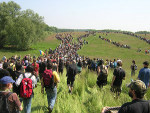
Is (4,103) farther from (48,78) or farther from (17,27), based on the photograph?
(17,27)

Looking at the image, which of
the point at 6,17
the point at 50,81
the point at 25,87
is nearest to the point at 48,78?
the point at 50,81

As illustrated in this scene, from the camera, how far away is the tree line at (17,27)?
4109 cm

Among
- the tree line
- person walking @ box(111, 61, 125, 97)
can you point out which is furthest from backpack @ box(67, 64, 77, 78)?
the tree line

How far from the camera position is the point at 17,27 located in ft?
135

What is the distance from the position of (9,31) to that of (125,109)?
148 ft

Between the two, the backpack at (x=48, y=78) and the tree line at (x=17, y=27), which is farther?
the tree line at (x=17, y=27)

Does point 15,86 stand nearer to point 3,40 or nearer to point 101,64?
point 101,64

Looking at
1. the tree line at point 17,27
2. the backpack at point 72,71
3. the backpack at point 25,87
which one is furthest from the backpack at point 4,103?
the tree line at point 17,27

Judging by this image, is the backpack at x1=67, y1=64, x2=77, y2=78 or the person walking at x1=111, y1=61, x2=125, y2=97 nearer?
the person walking at x1=111, y1=61, x2=125, y2=97

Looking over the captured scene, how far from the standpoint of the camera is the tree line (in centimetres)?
4109

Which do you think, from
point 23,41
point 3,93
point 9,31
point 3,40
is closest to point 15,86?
point 3,93

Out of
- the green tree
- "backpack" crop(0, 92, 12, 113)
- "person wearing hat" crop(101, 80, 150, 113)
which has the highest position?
the green tree

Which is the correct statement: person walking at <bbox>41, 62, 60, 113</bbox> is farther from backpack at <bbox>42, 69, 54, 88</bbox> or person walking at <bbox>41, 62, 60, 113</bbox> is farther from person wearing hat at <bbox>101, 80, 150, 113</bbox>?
person wearing hat at <bbox>101, 80, 150, 113</bbox>

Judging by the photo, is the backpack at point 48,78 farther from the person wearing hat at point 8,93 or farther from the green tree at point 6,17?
the green tree at point 6,17
